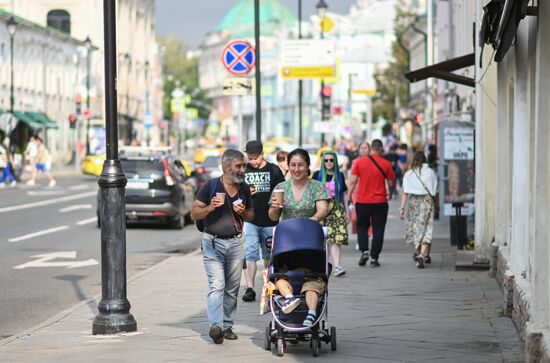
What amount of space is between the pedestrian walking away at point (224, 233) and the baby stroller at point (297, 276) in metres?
0.62

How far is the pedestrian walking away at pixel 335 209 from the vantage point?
17484 millimetres

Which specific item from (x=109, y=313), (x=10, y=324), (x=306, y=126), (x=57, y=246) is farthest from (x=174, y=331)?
(x=306, y=126)

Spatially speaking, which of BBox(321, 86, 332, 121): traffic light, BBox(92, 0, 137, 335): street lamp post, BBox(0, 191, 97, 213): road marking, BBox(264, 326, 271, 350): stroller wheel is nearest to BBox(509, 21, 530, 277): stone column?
BBox(264, 326, 271, 350): stroller wheel

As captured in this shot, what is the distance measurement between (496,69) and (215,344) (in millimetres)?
8338

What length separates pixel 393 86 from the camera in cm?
8456

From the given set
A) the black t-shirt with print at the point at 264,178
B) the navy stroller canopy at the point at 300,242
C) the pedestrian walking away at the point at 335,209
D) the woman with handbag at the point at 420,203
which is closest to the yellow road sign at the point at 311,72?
the woman with handbag at the point at 420,203

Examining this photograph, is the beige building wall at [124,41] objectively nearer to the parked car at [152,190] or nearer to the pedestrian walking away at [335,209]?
the parked car at [152,190]

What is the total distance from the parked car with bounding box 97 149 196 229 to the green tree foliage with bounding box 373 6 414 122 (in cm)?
4950

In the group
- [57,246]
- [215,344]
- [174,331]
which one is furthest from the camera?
[57,246]

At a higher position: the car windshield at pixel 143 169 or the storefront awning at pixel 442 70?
the storefront awning at pixel 442 70

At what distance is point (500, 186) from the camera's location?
17062mm

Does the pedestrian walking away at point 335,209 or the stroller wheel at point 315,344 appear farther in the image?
the pedestrian walking away at point 335,209

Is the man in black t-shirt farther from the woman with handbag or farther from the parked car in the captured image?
the parked car

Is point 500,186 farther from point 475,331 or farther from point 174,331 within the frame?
point 174,331
